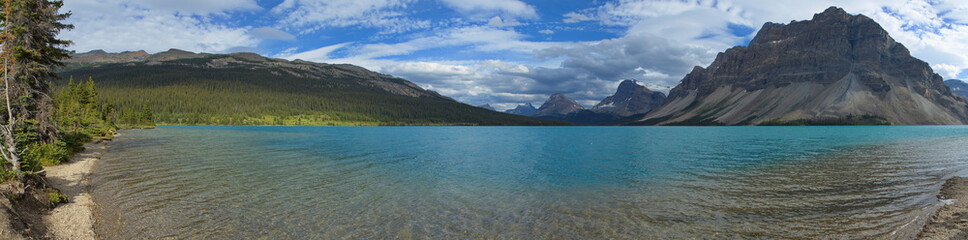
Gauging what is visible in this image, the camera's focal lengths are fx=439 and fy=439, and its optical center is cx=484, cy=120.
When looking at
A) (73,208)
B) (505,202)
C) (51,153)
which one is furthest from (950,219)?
(51,153)

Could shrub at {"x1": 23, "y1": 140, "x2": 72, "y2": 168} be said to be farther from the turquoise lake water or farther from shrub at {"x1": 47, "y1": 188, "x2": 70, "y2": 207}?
shrub at {"x1": 47, "y1": 188, "x2": 70, "y2": 207}

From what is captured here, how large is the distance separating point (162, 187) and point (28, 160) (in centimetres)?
629

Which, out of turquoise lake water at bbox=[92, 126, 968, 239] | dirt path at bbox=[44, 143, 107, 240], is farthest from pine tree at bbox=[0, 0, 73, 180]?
turquoise lake water at bbox=[92, 126, 968, 239]

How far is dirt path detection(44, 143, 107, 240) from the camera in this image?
16906 millimetres

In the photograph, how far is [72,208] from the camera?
2081 cm

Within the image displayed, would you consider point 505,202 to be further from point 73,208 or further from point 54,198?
point 54,198

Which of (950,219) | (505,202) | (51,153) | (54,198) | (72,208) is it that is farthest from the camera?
(51,153)

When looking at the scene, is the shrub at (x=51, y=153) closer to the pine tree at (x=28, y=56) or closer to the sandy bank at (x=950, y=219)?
the pine tree at (x=28, y=56)

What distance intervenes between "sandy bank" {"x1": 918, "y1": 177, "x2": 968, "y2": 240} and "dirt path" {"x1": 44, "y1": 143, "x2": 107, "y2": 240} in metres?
32.4

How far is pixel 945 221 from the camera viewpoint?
62.0 ft

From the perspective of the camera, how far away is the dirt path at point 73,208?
1691 centimetres

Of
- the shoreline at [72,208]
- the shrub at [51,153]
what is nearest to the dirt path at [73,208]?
the shoreline at [72,208]

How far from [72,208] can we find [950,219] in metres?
39.9

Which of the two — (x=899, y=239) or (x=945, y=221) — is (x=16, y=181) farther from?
(x=945, y=221)
